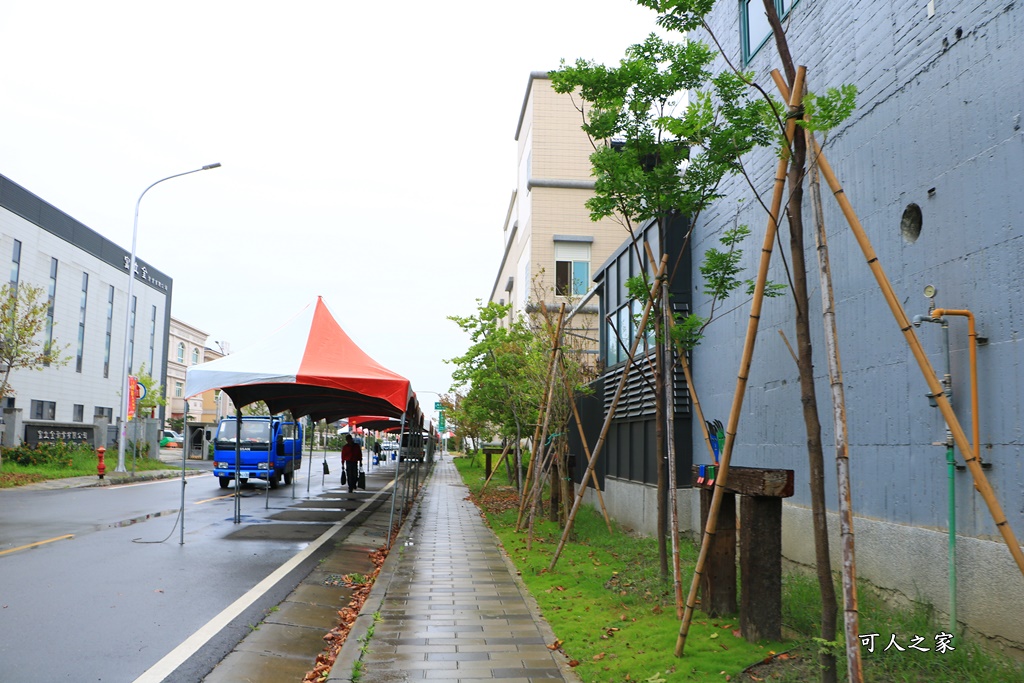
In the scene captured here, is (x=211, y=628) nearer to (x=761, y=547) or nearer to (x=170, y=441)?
(x=761, y=547)

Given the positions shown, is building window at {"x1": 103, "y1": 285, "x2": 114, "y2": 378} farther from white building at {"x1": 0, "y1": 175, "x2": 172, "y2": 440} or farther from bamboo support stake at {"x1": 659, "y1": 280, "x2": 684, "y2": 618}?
bamboo support stake at {"x1": 659, "y1": 280, "x2": 684, "y2": 618}

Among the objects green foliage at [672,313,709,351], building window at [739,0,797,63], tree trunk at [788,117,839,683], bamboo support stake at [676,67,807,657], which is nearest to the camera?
tree trunk at [788,117,839,683]

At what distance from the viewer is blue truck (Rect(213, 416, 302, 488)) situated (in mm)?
25000

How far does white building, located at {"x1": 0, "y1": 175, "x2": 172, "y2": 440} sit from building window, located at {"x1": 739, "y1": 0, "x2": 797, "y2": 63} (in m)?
40.2

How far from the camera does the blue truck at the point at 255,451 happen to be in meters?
25.0

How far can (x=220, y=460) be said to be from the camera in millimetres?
25844

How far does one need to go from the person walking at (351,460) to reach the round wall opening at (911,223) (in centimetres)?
2059

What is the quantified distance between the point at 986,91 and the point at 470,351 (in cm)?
1541

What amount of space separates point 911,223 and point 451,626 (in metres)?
5.07

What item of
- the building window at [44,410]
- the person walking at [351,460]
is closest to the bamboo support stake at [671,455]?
the person walking at [351,460]

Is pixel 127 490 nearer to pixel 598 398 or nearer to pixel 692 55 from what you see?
pixel 598 398

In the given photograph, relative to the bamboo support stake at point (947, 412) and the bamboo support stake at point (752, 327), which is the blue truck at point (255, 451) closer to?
the bamboo support stake at point (752, 327)

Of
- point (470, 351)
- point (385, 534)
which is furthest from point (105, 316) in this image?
point (385, 534)

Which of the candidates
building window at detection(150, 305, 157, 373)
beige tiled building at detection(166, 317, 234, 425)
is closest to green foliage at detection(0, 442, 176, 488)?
building window at detection(150, 305, 157, 373)
